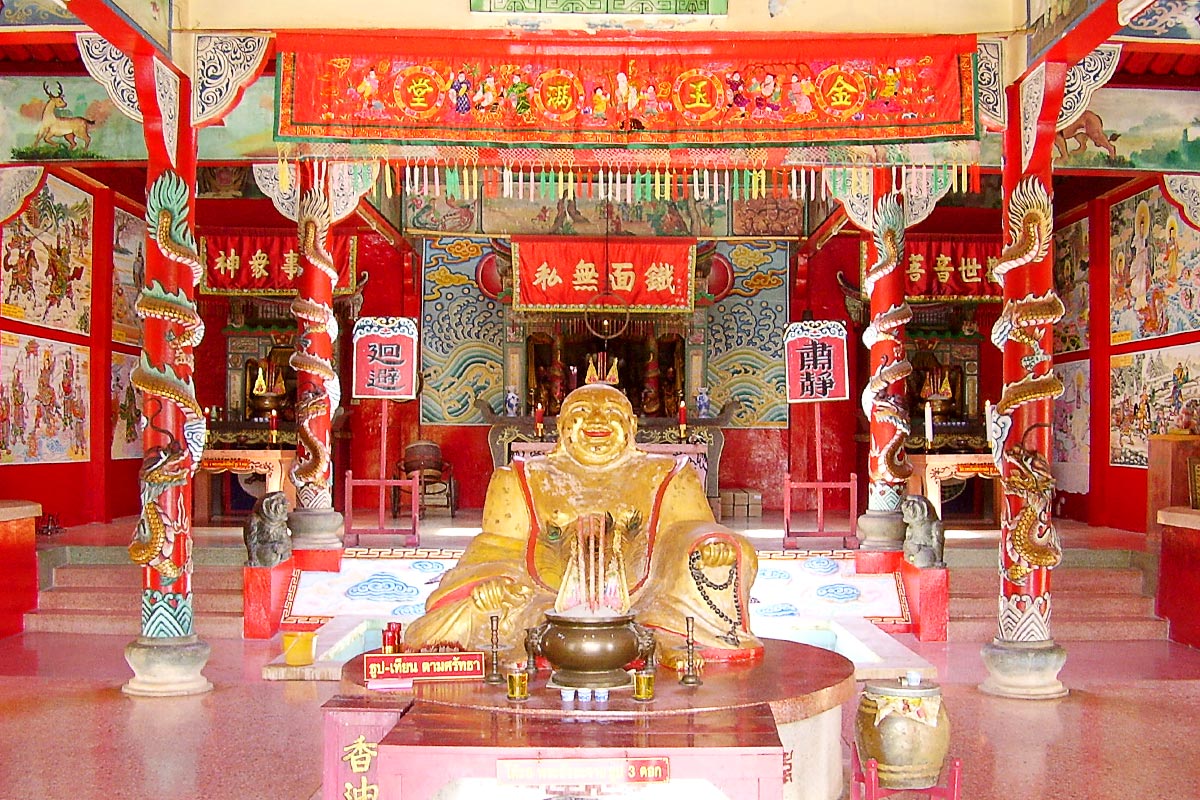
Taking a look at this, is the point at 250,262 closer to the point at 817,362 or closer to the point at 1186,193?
the point at 817,362

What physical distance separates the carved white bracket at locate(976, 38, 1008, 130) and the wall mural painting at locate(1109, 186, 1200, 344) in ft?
11.5

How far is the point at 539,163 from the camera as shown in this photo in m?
5.59

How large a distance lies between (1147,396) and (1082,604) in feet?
8.40

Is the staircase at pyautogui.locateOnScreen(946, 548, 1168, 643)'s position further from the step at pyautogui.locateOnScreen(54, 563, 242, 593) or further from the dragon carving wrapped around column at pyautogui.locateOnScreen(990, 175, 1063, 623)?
the step at pyautogui.locateOnScreen(54, 563, 242, 593)

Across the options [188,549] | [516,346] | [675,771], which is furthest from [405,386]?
[675,771]

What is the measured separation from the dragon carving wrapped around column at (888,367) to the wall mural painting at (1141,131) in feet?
3.99

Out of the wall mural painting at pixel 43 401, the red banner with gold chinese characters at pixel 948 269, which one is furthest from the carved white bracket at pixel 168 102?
the red banner with gold chinese characters at pixel 948 269

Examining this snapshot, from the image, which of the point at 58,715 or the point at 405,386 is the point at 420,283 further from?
the point at 58,715

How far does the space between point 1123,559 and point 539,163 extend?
4.75 m

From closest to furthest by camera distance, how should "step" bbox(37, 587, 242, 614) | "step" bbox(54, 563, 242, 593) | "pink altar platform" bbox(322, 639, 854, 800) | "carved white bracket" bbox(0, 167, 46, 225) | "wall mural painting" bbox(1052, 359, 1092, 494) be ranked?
"pink altar platform" bbox(322, 639, 854, 800) → "step" bbox(37, 587, 242, 614) → "step" bbox(54, 563, 242, 593) → "carved white bracket" bbox(0, 167, 46, 225) → "wall mural painting" bbox(1052, 359, 1092, 494)

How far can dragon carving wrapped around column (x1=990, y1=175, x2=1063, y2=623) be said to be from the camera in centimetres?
553

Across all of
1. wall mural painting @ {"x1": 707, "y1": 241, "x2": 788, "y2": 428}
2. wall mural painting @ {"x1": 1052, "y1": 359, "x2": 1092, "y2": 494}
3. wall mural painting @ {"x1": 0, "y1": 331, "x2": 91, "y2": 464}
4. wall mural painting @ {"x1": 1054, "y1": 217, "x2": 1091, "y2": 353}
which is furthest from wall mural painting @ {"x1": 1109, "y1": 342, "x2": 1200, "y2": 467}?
wall mural painting @ {"x1": 0, "y1": 331, "x2": 91, "y2": 464}

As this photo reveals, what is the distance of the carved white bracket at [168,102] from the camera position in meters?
5.42

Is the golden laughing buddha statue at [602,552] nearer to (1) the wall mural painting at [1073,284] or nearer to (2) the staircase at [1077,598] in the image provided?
(2) the staircase at [1077,598]
